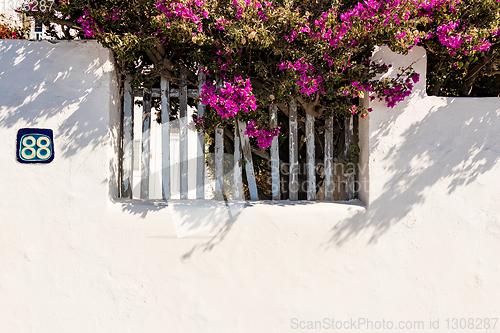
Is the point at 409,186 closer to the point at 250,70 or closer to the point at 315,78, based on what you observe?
the point at 315,78

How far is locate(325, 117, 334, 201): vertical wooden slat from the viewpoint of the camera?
133 inches

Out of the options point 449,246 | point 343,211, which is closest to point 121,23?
point 343,211

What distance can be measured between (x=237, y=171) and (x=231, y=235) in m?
0.66

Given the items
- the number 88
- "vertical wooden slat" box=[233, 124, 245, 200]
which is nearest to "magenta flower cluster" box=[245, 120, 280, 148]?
"vertical wooden slat" box=[233, 124, 245, 200]

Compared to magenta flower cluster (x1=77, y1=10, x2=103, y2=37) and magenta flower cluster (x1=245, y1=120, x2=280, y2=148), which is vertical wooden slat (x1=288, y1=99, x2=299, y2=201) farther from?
magenta flower cluster (x1=77, y1=10, x2=103, y2=37)

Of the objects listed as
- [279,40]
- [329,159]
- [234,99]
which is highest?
[279,40]

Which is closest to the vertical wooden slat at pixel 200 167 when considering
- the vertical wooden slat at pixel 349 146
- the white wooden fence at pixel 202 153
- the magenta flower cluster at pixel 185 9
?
the white wooden fence at pixel 202 153

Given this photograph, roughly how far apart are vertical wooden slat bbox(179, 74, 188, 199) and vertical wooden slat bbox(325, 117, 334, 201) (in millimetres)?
1375

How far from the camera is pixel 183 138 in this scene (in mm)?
3385

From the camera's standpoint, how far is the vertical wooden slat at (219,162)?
10.9 feet

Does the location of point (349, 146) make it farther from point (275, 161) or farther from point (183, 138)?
point (183, 138)

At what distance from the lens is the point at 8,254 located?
116 inches

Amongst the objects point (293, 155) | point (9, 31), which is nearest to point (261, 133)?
point (293, 155)

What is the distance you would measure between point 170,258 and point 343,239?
1557 mm
